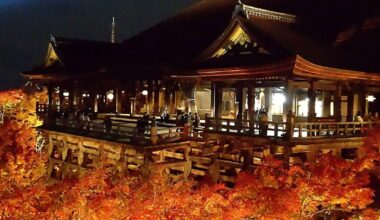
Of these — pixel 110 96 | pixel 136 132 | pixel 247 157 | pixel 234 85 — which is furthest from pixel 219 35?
pixel 110 96

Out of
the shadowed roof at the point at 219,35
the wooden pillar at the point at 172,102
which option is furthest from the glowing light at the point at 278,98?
the wooden pillar at the point at 172,102

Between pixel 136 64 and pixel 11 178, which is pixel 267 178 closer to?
pixel 11 178

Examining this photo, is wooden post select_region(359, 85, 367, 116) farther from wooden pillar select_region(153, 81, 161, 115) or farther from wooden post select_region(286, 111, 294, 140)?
wooden pillar select_region(153, 81, 161, 115)

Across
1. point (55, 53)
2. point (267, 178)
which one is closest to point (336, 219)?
point (267, 178)

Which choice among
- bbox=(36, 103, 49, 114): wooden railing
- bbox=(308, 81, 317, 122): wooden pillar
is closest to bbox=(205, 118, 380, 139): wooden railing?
bbox=(308, 81, 317, 122): wooden pillar

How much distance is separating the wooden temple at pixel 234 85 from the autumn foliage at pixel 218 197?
2.48m

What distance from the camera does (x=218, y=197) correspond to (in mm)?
13680

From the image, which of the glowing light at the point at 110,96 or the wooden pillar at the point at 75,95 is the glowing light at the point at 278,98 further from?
the glowing light at the point at 110,96

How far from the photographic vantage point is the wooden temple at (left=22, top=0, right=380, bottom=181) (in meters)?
18.3

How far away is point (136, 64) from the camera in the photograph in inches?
1131

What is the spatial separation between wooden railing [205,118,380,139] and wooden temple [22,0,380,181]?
53 mm

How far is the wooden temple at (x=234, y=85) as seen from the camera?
18.3m

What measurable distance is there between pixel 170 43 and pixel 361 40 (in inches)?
507

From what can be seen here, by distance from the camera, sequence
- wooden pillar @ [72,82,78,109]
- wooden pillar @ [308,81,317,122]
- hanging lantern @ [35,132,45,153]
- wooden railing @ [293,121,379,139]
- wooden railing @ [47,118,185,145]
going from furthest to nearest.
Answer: wooden pillar @ [72,82,78,109], hanging lantern @ [35,132,45,153], wooden railing @ [47,118,185,145], wooden pillar @ [308,81,317,122], wooden railing @ [293,121,379,139]
